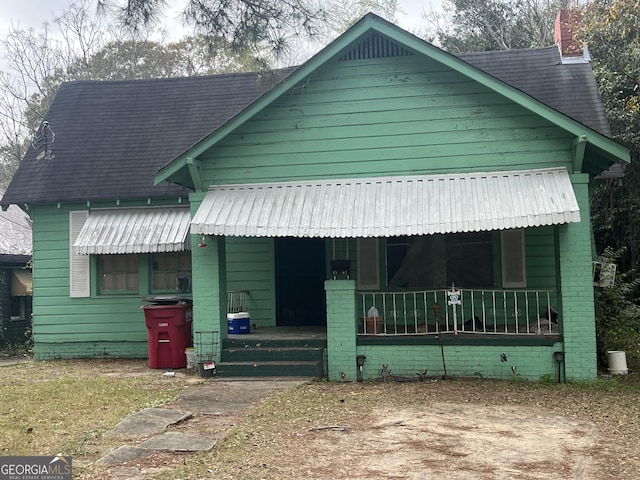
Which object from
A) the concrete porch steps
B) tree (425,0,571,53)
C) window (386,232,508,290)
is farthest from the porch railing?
tree (425,0,571,53)

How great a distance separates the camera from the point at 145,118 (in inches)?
591

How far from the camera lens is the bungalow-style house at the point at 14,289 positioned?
16.5 m

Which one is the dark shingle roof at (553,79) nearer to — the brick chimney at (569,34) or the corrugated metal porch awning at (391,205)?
the brick chimney at (569,34)

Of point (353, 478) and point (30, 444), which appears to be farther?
point (30, 444)

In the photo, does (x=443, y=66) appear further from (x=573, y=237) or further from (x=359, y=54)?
(x=573, y=237)

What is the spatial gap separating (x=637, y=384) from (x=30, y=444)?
796 cm

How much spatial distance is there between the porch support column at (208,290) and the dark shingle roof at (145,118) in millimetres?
2860

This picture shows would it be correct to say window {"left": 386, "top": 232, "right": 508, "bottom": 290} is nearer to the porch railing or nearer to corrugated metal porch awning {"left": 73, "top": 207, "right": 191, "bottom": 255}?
the porch railing

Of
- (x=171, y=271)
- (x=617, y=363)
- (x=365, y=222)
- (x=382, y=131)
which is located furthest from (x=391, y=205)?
(x=171, y=271)

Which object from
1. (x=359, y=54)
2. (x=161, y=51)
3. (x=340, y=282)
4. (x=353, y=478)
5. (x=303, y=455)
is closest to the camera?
(x=353, y=478)

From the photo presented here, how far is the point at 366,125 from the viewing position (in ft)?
34.3

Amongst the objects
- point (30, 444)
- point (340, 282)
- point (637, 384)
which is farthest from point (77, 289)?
point (637, 384)

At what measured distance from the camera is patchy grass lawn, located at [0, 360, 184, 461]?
20.9 ft

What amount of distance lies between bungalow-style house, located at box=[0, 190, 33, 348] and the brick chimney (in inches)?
543
